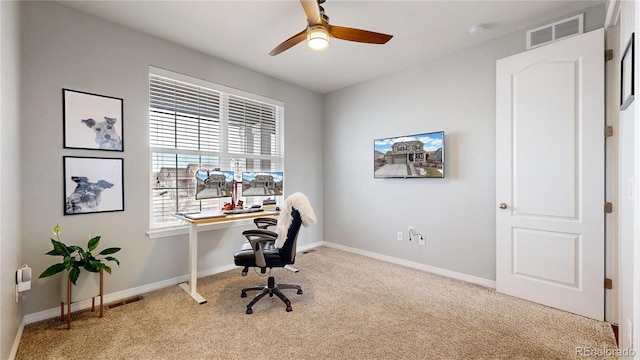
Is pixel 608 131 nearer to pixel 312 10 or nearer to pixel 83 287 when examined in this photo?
pixel 312 10

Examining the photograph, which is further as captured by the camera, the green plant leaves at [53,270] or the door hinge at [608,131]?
the door hinge at [608,131]

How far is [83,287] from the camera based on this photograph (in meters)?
2.27

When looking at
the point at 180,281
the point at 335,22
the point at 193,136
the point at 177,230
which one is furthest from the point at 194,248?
the point at 335,22

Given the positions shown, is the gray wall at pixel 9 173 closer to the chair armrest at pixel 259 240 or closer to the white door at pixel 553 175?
the chair armrest at pixel 259 240

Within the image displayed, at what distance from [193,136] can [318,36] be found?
211 centimetres

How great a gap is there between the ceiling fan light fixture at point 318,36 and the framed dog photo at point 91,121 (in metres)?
2.10

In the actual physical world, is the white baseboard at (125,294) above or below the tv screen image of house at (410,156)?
below

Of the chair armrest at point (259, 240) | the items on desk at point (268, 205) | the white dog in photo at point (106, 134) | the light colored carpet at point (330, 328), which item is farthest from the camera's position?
the items on desk at point (268, 205)

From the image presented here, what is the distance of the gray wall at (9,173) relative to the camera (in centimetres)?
161

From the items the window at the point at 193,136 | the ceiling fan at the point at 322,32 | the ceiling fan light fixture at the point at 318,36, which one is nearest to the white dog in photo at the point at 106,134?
the window at the point at 193,136

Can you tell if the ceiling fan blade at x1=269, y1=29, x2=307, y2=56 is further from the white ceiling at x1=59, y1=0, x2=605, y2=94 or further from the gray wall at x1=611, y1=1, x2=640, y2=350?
the gray wall at x1=611, y1=1, x2=640, y2=350

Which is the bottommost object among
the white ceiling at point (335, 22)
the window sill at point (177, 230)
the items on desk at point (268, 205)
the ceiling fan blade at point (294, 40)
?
the window sill at point (177, 230)

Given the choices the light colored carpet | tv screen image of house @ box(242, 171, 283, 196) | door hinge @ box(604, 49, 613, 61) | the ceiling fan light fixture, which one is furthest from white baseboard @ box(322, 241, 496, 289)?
the ceiling fan light fixture

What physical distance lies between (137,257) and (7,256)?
3.78ft
